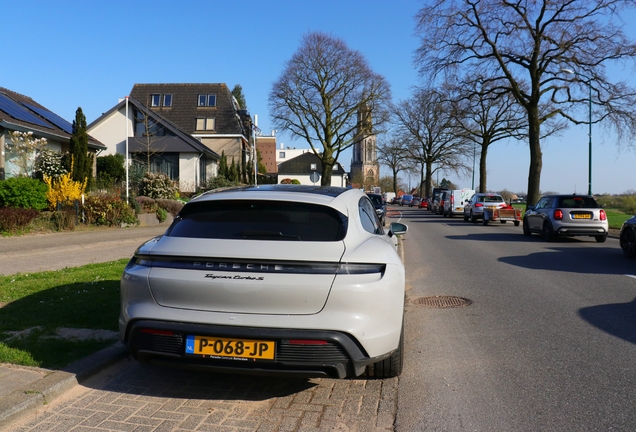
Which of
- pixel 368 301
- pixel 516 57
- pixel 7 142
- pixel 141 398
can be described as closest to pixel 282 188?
pixel 368 301

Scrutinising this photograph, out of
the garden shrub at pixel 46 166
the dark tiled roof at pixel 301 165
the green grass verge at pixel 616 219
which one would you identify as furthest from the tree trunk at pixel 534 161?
the dark tiled roof at pixel 301 165

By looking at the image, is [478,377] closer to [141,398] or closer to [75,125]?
[141,398]

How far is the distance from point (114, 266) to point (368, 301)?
7544mm

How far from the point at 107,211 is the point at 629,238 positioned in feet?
50.6

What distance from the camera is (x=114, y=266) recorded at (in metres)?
10.3

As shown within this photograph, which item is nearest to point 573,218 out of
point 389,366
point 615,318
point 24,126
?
point 615,318

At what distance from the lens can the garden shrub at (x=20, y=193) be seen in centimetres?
1678

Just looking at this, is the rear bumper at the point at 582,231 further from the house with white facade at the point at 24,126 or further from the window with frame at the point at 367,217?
the house with white facade at the point at 24,126

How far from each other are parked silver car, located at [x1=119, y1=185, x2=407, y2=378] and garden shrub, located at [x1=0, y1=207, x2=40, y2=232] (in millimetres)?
12846

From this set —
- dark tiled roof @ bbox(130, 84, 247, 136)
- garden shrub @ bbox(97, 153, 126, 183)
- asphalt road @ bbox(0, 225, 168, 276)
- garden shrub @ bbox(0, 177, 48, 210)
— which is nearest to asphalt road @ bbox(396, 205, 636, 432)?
asphalt road @ bbox(0, 225, 168, 276)

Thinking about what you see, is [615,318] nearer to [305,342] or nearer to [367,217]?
[367,217]

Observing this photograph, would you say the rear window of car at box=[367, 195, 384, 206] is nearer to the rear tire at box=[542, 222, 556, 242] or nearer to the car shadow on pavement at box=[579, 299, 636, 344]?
the rear tire at box=[542, 222, 556, 242]

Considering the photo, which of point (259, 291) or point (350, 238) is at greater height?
point (350, 238)

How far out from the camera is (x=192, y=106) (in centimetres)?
4922
